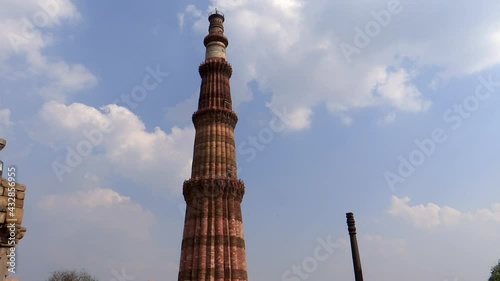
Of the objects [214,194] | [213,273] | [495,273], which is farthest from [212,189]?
[495,273]

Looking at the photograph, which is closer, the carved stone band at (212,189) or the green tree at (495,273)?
the carved stone band at (212,189)

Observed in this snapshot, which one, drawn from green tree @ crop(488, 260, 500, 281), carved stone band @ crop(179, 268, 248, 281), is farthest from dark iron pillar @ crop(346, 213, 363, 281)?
green tree @ crop(488, 260, 500, 281)

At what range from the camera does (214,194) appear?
93.4ft

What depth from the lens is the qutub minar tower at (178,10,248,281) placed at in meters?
26.6

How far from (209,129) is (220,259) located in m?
9.68

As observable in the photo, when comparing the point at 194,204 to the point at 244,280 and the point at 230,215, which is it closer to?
the point at 230,215

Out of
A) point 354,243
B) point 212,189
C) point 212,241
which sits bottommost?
point 354,243

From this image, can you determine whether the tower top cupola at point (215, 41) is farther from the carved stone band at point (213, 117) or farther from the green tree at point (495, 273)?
the green tree at point (495, 273)

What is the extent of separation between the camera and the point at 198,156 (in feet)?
99.3

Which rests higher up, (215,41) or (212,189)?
(215,41)

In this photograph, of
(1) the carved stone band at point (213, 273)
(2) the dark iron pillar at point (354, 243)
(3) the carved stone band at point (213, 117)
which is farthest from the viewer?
(3) the carved stone band at point (213, 117)

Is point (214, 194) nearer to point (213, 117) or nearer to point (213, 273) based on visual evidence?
point (213, 273)

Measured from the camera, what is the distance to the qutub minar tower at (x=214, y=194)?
1048 inches

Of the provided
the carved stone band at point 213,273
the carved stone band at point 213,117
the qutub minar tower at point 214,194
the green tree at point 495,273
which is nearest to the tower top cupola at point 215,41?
the qutub minar tower at point 214,194
